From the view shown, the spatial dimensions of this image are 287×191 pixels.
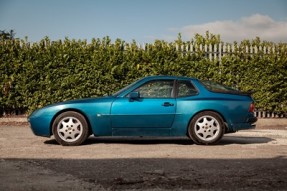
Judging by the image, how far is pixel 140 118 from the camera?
7.87 m

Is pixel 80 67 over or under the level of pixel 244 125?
over

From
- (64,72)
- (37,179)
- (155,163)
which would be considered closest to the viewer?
(37,179)

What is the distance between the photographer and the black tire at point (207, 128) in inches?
311

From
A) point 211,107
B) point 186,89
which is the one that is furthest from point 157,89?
point 211,107

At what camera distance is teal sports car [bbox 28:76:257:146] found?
7871mm

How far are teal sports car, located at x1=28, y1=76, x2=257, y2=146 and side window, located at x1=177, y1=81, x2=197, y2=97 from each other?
167 millimetres

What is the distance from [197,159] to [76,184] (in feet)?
7.55

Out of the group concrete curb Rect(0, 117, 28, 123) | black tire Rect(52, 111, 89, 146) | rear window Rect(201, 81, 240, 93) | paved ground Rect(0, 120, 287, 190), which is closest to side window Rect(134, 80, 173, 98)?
rear window Rect(201, 81, 240, 93)

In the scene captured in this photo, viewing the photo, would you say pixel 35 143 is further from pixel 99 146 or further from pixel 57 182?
pixel 57 182

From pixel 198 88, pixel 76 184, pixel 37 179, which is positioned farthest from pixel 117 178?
pixel 198 88

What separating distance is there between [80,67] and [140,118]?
230 inches

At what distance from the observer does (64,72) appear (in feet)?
43.3

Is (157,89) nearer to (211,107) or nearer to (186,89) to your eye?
(186,89)

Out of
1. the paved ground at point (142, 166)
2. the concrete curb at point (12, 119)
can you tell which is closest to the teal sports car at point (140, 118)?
the paved ground at point (142, 166)
